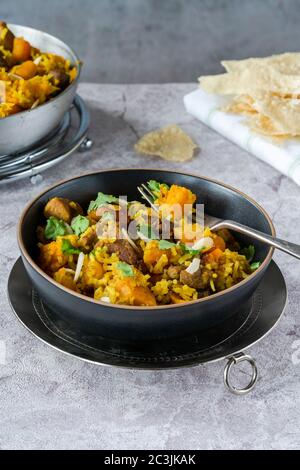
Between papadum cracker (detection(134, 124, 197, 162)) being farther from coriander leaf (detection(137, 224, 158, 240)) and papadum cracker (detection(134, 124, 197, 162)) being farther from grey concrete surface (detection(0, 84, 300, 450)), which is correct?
coriander leaf (detection(137, 224, 158, 240))

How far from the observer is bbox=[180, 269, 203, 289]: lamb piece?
1.10 m

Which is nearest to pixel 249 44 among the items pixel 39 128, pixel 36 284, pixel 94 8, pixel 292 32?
pixel 292 32

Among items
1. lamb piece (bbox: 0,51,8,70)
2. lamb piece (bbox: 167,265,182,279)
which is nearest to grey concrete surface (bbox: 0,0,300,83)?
lamb piece (bbox: 0,51,8,70)

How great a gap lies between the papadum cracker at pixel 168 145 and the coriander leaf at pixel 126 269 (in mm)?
767

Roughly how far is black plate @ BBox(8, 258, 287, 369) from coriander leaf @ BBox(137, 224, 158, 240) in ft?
0.60

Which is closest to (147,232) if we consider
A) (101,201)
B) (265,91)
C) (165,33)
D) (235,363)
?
(101,201)

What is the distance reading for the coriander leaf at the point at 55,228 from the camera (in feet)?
4.06

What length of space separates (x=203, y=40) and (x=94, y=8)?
613mm

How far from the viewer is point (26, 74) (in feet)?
5.67

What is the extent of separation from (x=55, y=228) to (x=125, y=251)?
173 mm

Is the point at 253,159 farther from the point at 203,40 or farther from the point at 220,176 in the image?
the point at 203,40

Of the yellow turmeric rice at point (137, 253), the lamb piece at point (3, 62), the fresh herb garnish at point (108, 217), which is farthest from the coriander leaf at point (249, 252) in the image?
the lamb piece at point (3, 62)

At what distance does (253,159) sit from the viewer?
6.08 feet
